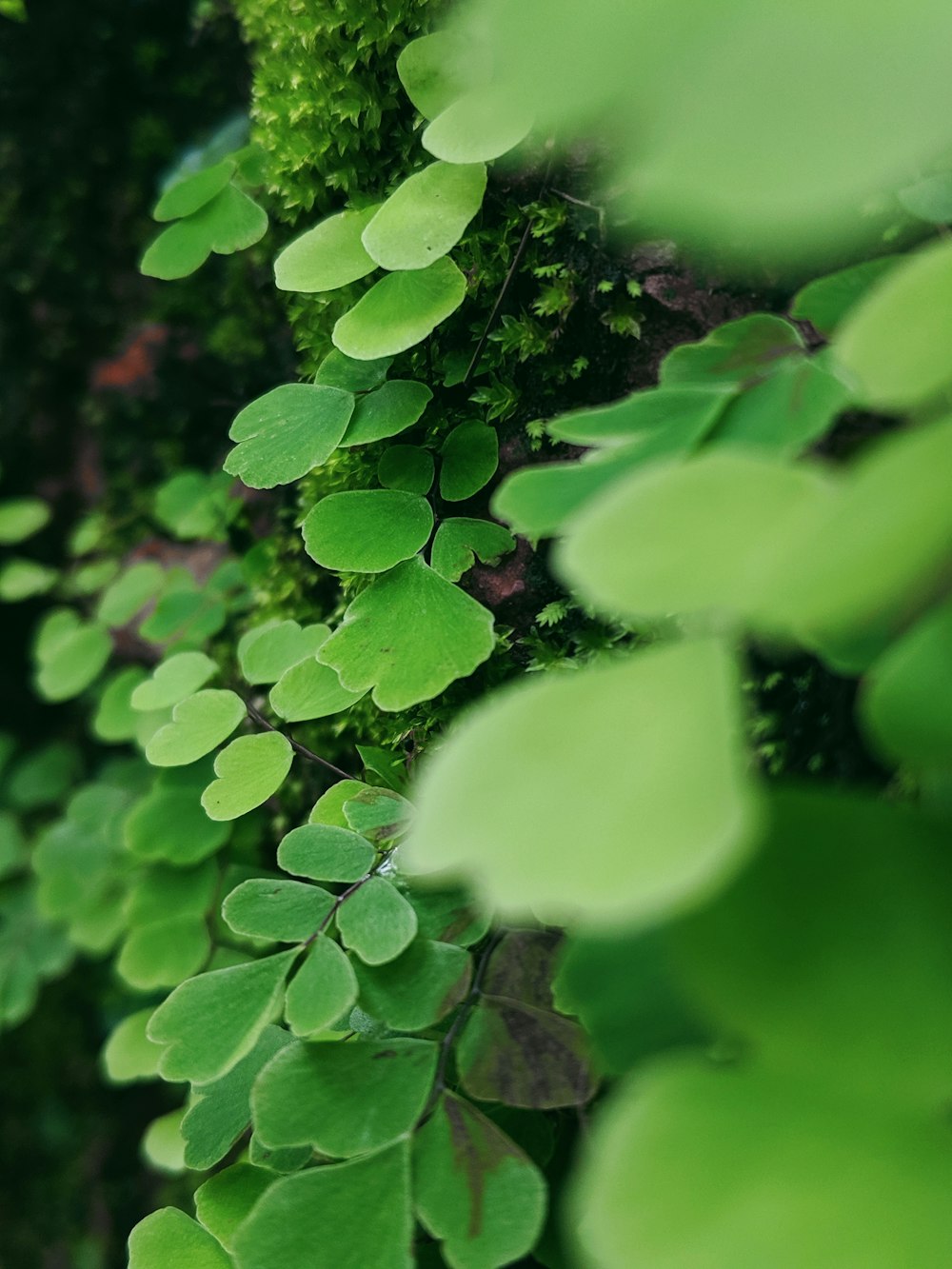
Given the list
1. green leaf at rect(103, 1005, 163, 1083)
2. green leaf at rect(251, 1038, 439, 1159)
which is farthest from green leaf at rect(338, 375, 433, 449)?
green leaf at rect(103, 1005, 163, 1083)

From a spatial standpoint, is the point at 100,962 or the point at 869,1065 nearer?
the point at 869,1065

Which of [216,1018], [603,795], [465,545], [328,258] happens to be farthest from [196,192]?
[603,795]

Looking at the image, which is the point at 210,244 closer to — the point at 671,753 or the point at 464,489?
the point at 464,489

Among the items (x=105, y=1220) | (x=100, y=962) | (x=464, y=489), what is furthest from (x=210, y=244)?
(x=105, y=1220)

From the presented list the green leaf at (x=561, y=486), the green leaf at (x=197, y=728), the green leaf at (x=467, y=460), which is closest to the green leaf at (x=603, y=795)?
the green leaf at (x=561, y=486)

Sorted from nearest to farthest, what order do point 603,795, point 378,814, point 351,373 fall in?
point 603,795 → point 378,814 → point 351,373

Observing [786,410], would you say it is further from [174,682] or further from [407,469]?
[174,682]
